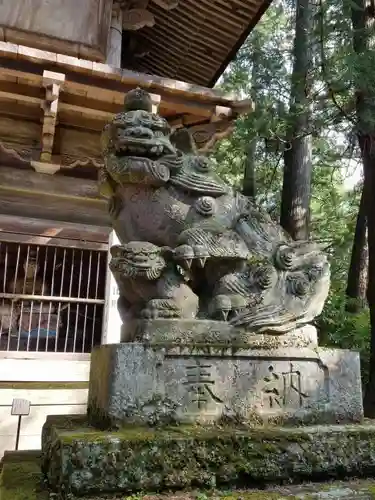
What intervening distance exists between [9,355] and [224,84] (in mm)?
7382

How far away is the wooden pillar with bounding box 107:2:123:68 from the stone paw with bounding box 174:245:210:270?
173 inches

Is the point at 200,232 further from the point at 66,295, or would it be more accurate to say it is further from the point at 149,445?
the point at 66,295

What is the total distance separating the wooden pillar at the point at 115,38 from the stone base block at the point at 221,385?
4.73 m

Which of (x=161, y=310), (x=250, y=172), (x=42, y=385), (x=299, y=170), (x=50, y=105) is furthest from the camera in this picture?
(x=299, y=170)

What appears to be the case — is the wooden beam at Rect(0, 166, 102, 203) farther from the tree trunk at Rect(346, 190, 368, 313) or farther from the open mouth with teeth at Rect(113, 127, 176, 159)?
the tree trunk at Rect(346, 190, 368, 313)

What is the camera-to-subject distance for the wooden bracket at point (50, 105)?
452cm

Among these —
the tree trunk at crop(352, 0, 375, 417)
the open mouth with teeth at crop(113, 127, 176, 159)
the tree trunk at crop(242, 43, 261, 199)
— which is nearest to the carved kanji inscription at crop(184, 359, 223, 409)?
the open mouth with teeth at crop(113, 127, 176, 159)

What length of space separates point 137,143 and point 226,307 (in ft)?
3.35

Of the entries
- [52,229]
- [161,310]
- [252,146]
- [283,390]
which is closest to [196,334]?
[161,310]

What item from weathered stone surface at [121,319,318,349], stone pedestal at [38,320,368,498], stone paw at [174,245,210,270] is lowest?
stone pedestal at [38,320,368,498]

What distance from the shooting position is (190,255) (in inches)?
102

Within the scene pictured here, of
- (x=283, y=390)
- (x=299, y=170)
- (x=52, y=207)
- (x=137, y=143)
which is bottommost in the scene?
(x=283, y=390)

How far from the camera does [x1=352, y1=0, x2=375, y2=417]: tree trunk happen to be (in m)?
5.46

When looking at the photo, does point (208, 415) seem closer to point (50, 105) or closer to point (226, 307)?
point (226, 307)
